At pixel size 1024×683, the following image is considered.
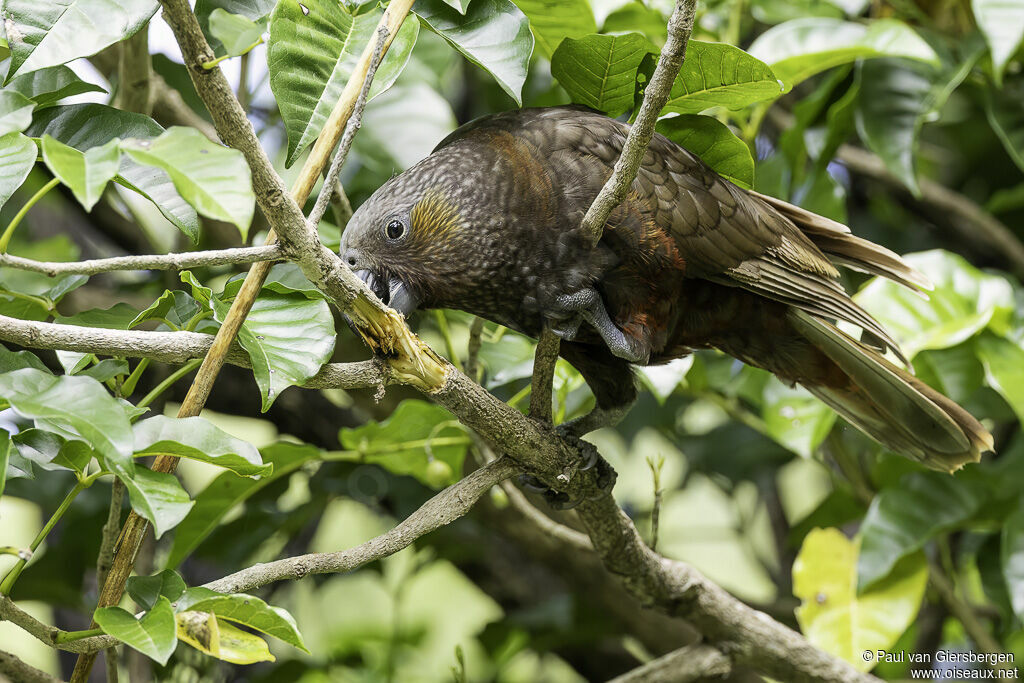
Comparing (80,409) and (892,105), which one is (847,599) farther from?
(80,409)

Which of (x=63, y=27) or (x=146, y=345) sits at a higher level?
(x=63, y=27)

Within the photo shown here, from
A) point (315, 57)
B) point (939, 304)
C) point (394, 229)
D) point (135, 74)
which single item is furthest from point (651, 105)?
point (939, 304)

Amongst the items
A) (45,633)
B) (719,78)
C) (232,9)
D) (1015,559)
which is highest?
(232,9)

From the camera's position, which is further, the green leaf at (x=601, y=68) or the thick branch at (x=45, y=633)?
the green leaf at (x=601, y=68)

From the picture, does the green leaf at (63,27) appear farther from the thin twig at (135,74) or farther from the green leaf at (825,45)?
the green leaf at (825,45)

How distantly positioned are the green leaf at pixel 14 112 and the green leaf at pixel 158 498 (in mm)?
421

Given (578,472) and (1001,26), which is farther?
(1001,26)

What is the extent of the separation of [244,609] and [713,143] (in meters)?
1.20

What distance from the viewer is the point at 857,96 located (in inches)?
93.4

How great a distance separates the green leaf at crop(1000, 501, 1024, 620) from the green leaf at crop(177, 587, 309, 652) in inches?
67.7

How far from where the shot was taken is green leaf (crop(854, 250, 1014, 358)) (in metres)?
2.12

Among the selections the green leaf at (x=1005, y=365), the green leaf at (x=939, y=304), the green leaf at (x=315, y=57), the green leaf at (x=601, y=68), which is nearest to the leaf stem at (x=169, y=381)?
the green leaf at (x=315, y=57)

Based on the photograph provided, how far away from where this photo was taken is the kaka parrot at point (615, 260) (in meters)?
1.57

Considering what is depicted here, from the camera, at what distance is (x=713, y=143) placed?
5.83 ft
